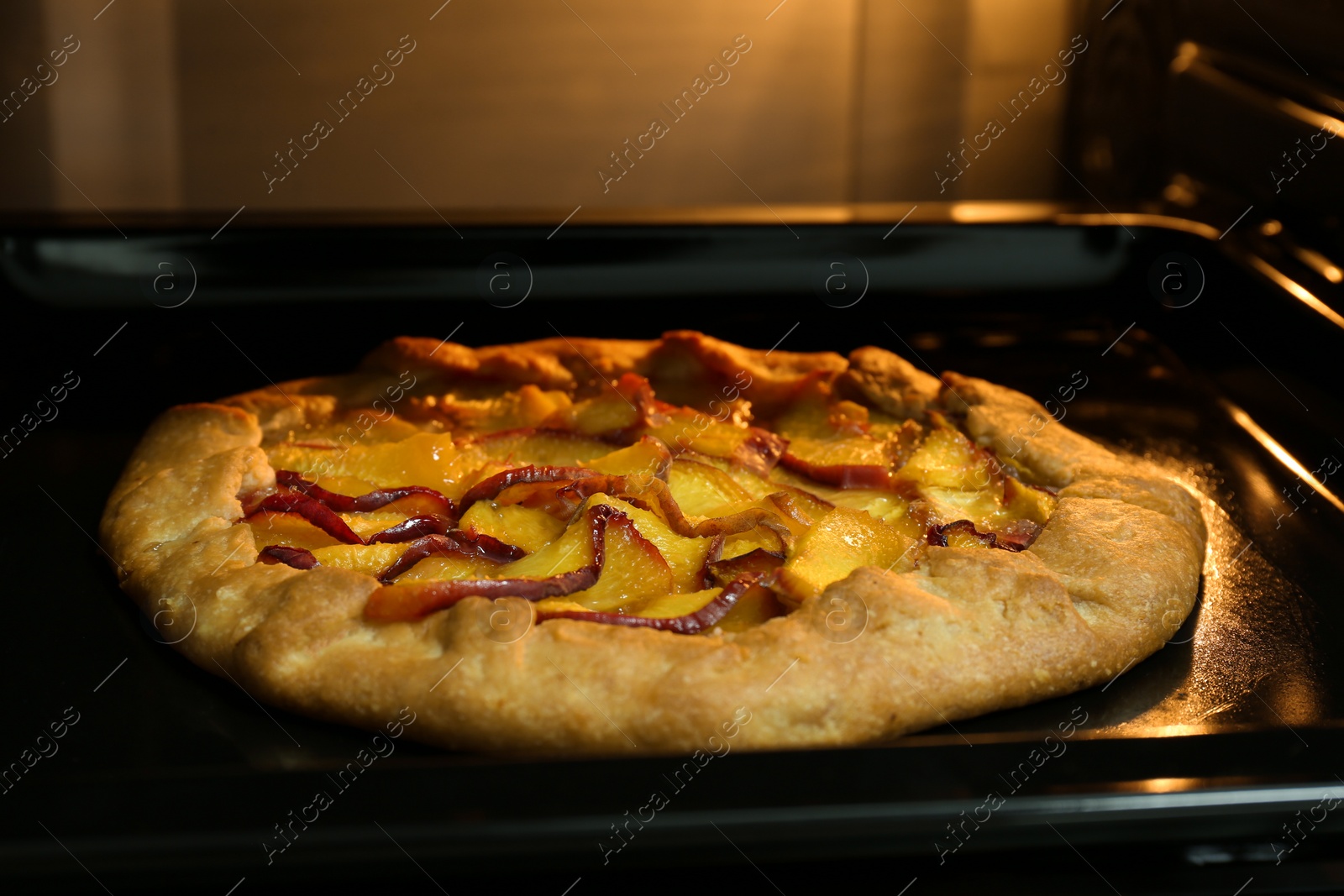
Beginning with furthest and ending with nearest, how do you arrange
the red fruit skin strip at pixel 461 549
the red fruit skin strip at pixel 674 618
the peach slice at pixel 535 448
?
1. the peach slice at pixel 535 448
2. the red fruit skin strip at pixel 461 549
3. the red fruit skin strip at pixel 674 618

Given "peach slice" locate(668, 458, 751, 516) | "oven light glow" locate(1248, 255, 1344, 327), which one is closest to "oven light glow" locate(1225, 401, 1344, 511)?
"oven light glow" locate(1248, 255, 1344, 327)

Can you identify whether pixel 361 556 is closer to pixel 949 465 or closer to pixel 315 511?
pixel 315 511

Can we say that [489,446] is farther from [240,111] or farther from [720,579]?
[240,111]

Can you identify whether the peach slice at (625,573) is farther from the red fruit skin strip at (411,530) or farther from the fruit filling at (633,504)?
the red fruit skin strip at (411,530)

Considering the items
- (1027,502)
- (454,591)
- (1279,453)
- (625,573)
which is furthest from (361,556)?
(1279,453)

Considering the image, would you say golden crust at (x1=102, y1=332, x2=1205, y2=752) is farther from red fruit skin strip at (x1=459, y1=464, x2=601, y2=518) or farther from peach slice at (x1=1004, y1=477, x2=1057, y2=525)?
red fruit skin strip at (x1=459, y1=464, x2=601, y2=518)

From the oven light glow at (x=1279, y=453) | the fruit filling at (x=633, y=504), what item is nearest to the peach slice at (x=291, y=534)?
the fruit filling at (x=633, y=504)
